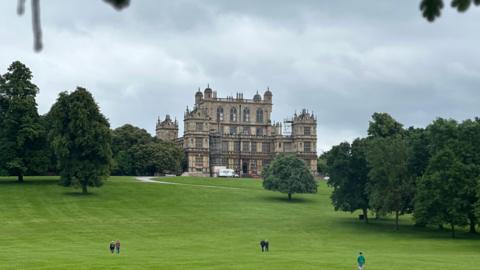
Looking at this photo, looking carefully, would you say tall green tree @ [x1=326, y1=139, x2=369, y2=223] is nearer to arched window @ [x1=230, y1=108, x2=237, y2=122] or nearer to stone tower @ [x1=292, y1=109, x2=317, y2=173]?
stone tower @ [x1=292, y1=109, x2=317, y2=173]

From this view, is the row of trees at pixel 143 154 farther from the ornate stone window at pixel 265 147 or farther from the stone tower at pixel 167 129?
the stone tower at pixel 167 129

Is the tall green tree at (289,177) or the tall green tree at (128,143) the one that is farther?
the tall green tree at (128,143)

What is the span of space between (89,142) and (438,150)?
40683 millimetres

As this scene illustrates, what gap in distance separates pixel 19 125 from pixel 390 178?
157 ft

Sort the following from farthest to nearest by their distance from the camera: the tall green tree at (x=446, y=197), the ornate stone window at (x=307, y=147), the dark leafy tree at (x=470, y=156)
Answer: the ornate stone window at (x=307, y=147)
the dark leafy tree at (x=470, y=156)
the tall green tree at (x=446, y=197)

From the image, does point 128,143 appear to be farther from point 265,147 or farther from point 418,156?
point 418,156

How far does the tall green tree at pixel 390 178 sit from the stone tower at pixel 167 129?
97.9 metres

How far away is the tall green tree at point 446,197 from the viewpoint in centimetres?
6316

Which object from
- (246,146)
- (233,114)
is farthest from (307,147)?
(233,114)

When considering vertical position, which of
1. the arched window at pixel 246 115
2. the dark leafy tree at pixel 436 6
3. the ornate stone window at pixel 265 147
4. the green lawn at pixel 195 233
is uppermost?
the arched window at pixel 246 115

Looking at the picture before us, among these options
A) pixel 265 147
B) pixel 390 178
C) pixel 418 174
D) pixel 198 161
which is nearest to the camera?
pixel 390 178

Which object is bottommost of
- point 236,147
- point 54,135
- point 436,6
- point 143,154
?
point 436,6

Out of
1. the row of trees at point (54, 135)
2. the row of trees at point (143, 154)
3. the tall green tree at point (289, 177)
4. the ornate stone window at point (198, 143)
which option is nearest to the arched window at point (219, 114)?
the ornate stone window at point (198, 143)

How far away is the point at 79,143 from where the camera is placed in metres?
87.8
